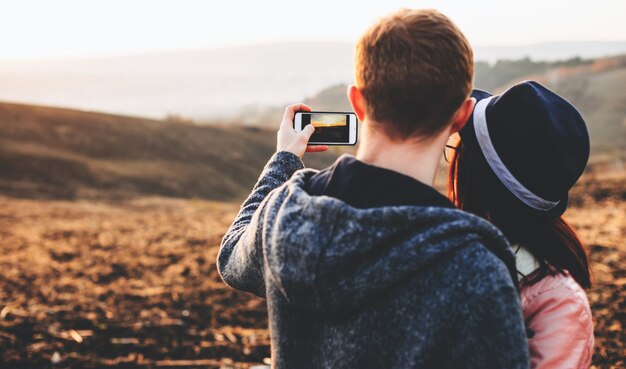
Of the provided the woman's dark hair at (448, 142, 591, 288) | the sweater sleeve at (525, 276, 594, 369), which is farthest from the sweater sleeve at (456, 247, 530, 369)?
the woman's dark hair at (448, 142, 591, 288)

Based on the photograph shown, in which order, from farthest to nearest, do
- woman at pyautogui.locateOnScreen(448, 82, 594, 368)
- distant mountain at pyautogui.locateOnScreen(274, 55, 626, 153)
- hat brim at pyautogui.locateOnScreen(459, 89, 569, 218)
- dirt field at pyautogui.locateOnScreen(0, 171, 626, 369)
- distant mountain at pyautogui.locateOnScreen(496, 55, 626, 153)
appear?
1. distant mountain at pyautogui.locateOnScreen(274, 55, 626, 153)
2. distant mountain at pyautogui.locateOnScreen(496, 55, 626, 153)
3. dirt field at pyautogui.locateOnScreen(0, 171, 626, 369)
4. hat brim at pyautogui.locateOnScreen(459, 89, 569, 218)
5. woman at pyautogui.locateOnScreen(448, 82, 594, 368)

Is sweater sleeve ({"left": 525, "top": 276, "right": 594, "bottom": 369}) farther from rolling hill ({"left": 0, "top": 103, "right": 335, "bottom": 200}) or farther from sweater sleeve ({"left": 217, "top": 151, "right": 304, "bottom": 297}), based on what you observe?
rolling hill ({"left": 0, "top": 103, "right": 335, "bottom": 200})

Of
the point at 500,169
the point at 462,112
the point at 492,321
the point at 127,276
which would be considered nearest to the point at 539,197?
the point at 500,169

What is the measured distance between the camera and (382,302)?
1.15 metres

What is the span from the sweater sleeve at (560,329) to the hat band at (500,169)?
0.23 metres

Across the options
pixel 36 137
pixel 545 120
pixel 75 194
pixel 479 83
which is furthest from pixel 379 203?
pixel 479 83

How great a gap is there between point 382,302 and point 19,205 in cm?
1228

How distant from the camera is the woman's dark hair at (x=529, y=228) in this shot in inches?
62.3

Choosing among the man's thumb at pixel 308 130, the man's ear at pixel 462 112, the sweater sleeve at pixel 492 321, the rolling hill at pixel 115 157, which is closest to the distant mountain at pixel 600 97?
the rolling hill at pixel 115 157

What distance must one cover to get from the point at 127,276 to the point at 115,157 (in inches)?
553

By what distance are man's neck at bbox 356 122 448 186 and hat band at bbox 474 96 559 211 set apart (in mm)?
347

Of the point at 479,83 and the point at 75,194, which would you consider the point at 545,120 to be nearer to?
the point at 75,194

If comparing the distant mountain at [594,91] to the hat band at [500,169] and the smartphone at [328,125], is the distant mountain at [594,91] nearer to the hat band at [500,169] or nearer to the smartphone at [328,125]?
the smartphone at [328,125]

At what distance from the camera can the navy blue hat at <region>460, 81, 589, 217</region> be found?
4.78 feet
